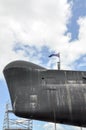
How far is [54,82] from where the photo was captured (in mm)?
16469

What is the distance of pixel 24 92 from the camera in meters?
16.1

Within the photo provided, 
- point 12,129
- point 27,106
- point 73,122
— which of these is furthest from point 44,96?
point 12,129

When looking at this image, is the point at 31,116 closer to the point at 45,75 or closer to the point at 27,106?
the point at 27,106

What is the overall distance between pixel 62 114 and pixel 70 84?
1748 mm

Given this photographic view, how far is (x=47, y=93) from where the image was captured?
15969 mm

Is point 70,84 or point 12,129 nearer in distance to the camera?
point 70,84

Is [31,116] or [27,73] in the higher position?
[27,73]

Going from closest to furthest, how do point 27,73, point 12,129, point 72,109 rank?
1. point 72,109
2. point 27,73
3. point 12,129

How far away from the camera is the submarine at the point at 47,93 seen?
15625mm

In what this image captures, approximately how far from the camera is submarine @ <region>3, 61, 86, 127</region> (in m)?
15.6

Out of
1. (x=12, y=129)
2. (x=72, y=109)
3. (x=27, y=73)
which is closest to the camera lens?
(x=72, y=109)

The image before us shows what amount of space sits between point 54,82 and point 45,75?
703 millimetres

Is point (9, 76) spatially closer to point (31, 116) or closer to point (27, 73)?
point (27, 73)

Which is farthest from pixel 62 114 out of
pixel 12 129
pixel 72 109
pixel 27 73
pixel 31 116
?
pixel 12 129
